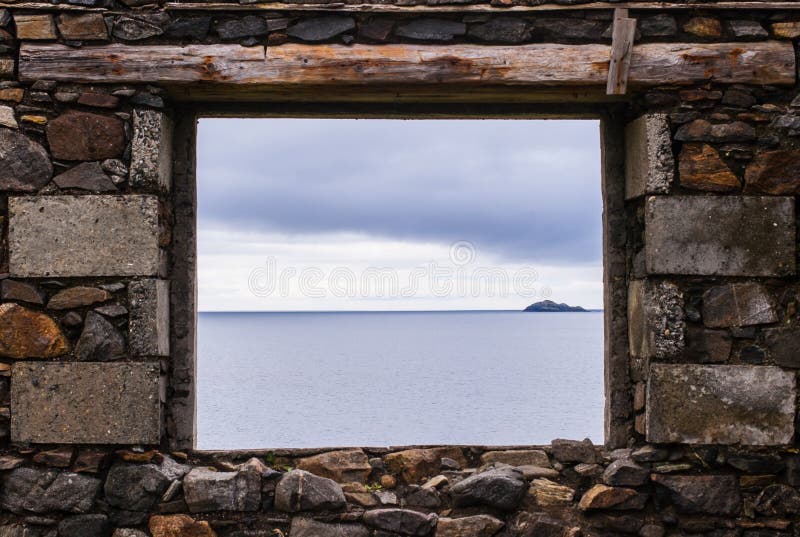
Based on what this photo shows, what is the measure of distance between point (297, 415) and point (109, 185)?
10.3 metres

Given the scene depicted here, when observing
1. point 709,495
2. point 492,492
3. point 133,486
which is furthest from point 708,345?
point 133,486

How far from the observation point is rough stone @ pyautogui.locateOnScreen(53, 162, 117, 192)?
4.00 metres

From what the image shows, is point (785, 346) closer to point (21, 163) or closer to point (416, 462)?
point (416, 462)

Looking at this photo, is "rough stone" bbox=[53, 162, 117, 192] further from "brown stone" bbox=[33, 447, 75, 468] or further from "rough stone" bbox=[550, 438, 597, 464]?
"rough stone" bbox=[550, 438, 597, 464]

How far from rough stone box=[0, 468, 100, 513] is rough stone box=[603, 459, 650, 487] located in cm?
271

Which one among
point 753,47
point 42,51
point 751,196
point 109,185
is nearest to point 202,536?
point 109,185

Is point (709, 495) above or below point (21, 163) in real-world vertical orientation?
below

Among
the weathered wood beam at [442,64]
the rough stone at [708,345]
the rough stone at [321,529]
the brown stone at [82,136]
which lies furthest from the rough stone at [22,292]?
the rough stone at [708,345]

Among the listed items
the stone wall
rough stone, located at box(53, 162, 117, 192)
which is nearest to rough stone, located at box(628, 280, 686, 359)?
the stone wall

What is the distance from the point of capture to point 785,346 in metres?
3.96

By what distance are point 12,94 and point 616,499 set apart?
3.79 m

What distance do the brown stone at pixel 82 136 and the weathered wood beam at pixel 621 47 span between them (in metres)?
2.62

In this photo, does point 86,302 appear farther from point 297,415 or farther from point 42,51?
point 297,415

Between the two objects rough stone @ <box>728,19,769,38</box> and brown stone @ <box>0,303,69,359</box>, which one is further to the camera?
rough stone @ <box>728,19,769,38</box>
